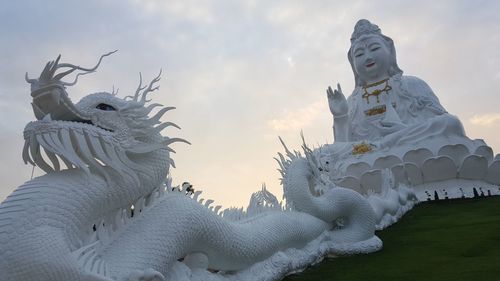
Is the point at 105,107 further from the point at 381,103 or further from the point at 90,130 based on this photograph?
the point at 381,103

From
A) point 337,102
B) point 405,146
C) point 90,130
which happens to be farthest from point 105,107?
point 337,102

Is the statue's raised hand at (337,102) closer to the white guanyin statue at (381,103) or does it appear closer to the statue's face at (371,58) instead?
the white guanyin statue at (381,103)

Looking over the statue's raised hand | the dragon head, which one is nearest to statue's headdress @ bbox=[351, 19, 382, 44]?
the statue's raised hand

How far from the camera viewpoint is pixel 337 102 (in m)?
14.8

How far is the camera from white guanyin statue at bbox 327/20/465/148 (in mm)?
13656

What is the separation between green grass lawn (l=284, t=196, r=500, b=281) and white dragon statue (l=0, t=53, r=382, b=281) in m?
1.11

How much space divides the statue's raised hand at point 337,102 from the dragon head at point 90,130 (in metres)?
11.1

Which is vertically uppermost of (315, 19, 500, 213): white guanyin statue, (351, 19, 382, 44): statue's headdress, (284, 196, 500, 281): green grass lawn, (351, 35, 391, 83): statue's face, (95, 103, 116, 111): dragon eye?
(351, 19, 382, 44): statue's headdress

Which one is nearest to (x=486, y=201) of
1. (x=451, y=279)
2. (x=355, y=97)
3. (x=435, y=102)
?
(x=435, y=102)

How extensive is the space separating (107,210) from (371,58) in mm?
13824

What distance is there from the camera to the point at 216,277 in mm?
3932

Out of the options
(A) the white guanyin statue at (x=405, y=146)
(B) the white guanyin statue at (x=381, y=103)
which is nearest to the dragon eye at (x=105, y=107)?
(A) the white guanyin statue at (x=405, y=146)

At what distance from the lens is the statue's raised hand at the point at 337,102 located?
14.5 meters

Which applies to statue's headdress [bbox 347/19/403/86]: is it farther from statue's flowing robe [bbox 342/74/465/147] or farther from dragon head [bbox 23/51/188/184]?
dragon head [bbox 23/51/188/184]
